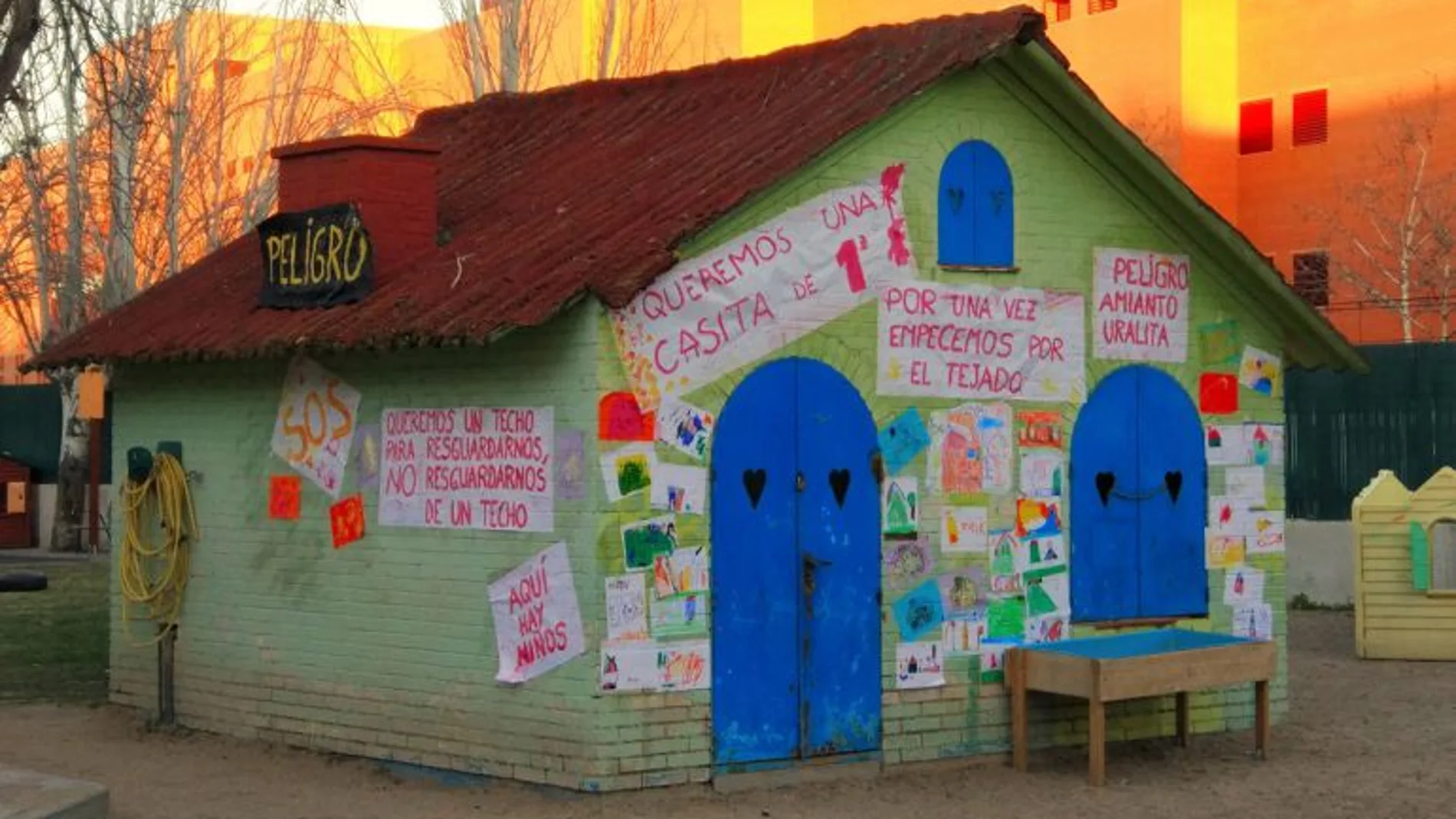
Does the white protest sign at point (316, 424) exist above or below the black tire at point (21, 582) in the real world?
above

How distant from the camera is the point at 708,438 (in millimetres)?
12000

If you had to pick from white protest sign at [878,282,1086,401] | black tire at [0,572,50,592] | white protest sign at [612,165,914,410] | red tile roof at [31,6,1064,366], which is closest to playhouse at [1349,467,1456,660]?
white protest sign at [878,282,1086,401]

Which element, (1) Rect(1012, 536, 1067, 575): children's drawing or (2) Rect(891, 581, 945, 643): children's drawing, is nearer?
(2) Rect(891, 581, 945, 643): children's drawing

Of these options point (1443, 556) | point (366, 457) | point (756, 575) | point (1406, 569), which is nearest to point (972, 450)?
point (756, 575)

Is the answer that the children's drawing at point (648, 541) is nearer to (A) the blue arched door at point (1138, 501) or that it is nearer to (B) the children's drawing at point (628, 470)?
(B) the children's drawing at point (628, 470)

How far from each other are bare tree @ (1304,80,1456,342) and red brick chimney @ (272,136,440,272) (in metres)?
28.3

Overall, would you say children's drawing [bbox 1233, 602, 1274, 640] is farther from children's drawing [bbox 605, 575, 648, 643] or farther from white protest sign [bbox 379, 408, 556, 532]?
white protest sign [bbox 379, 408, 556, 532]

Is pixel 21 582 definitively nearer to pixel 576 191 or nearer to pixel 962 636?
pixel 576 191

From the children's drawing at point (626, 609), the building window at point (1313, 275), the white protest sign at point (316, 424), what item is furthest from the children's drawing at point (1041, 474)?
the building window at point (1313, 275)

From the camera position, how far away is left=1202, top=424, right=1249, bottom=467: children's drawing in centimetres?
1440

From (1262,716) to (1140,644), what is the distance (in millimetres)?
956

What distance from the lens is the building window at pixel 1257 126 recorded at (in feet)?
143

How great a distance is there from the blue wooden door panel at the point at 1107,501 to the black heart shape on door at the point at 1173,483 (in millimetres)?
233

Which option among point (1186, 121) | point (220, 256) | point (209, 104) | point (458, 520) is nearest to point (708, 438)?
point (458, 520)
